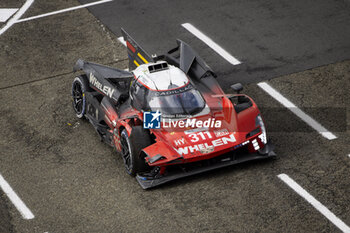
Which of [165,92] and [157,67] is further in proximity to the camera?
[157,67]

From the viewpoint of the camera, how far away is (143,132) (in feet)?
40.2

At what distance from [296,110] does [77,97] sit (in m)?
4.67

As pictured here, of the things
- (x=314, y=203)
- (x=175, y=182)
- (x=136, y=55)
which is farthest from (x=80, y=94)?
(x=314, y=203)

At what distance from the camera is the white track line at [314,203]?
10773mm

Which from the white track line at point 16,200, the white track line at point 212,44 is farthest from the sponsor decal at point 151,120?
the white track line at point 212,44

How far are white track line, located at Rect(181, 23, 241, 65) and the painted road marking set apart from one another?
5.22m

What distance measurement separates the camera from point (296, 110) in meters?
14.4

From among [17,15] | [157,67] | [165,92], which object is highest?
[157,67]

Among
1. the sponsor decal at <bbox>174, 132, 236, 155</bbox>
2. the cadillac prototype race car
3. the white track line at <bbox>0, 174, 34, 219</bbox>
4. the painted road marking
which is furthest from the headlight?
the painted road marking

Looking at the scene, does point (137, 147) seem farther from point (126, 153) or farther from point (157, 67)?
point (157, 67)

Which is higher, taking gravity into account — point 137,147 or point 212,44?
point 137,147

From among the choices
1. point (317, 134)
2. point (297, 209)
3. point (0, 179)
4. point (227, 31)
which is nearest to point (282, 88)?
point (317, 134)

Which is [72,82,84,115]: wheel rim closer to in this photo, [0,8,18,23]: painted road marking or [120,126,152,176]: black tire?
[120,126,152,176]: black tire

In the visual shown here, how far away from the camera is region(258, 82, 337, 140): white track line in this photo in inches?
530
